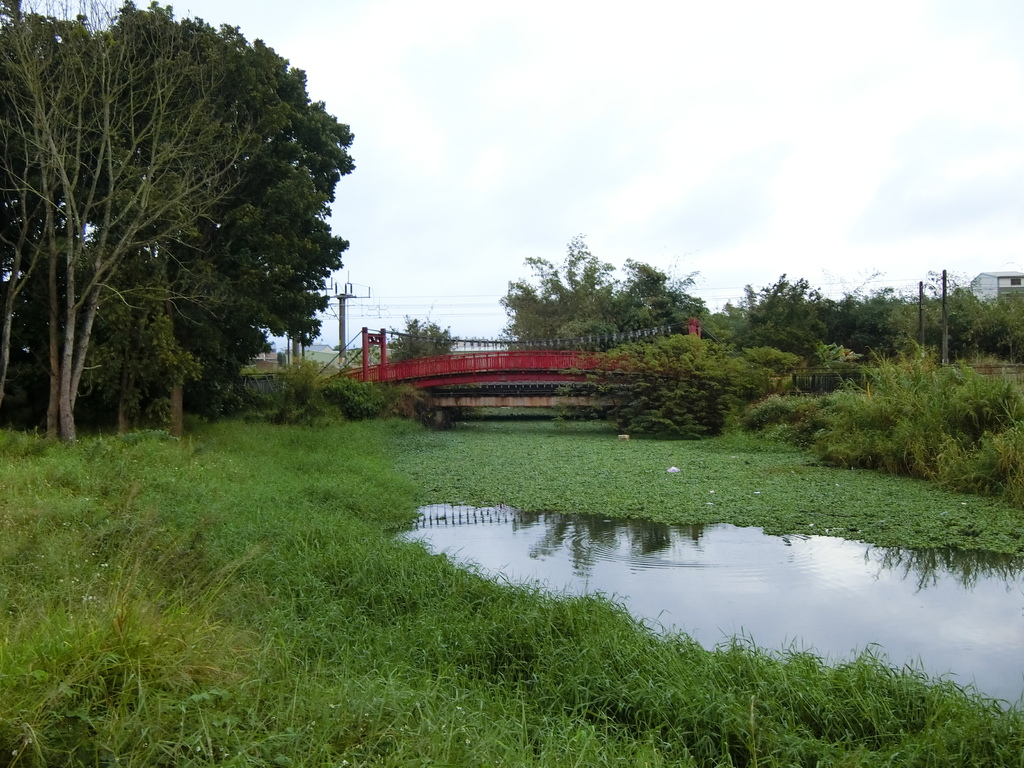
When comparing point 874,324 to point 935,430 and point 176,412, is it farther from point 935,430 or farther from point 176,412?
point 176,412

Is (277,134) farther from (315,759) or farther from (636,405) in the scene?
(315,759)

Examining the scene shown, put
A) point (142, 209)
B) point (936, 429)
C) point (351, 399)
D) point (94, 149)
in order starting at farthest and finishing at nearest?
point (351, 399) → point (94, 149) → point (142, 209) → point (936, 429)

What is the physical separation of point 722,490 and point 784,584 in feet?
11.8

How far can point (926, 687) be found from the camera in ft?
12.1

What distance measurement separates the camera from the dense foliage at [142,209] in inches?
405

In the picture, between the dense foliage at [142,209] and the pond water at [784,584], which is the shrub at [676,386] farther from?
the pond water at [784,584]

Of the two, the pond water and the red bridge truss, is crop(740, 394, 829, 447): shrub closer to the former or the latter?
the red bridge truss

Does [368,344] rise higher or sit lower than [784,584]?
higher

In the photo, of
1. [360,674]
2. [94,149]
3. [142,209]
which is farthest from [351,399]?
[360,674]

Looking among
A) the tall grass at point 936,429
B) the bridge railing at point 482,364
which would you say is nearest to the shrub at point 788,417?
the tall grass at point 936,429

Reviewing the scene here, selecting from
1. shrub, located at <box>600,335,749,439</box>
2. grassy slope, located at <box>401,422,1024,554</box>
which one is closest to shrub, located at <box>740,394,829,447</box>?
grassy slope, located at <box>401,422,1024,554</box>

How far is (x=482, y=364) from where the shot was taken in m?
19.8

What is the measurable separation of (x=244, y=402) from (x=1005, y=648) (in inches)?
571

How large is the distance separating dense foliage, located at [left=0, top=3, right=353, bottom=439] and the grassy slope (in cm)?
395
